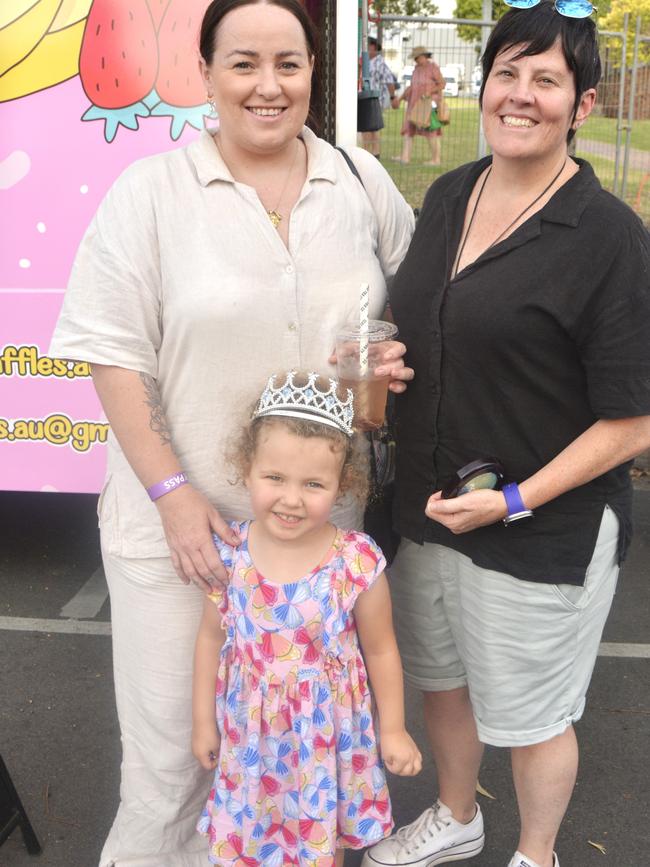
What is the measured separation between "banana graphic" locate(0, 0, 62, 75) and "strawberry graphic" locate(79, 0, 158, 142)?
0.14 metres

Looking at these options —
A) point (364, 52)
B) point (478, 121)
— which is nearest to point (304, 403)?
point (364, 52)

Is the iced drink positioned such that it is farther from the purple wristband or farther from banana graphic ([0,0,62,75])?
banana graphic ([0,0,62,75])

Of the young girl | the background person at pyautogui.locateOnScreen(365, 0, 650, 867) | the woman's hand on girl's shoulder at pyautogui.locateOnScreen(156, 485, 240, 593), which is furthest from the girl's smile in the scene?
Result: the background person at pyautogui.locateOnScreen(365, 0, 650, 867)

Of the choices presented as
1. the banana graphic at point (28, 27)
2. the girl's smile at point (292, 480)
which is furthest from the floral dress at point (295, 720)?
the banana graphic at point (28, 27)

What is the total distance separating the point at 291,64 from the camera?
6.35 feet

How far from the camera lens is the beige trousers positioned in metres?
2.17

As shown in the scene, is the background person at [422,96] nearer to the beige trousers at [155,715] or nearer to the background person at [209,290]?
the background person at [209,290]

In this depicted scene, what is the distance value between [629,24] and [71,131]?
1564cm

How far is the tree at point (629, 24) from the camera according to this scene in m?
10.5

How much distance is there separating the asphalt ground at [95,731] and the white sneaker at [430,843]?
79mm

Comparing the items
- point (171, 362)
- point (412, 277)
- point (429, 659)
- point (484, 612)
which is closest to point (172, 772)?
point (429, 659)

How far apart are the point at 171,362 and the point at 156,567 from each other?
47 cm

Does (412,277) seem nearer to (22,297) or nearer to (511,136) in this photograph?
(511,136)

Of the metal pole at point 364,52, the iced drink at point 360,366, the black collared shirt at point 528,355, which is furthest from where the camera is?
the metal pole at point 364,52
